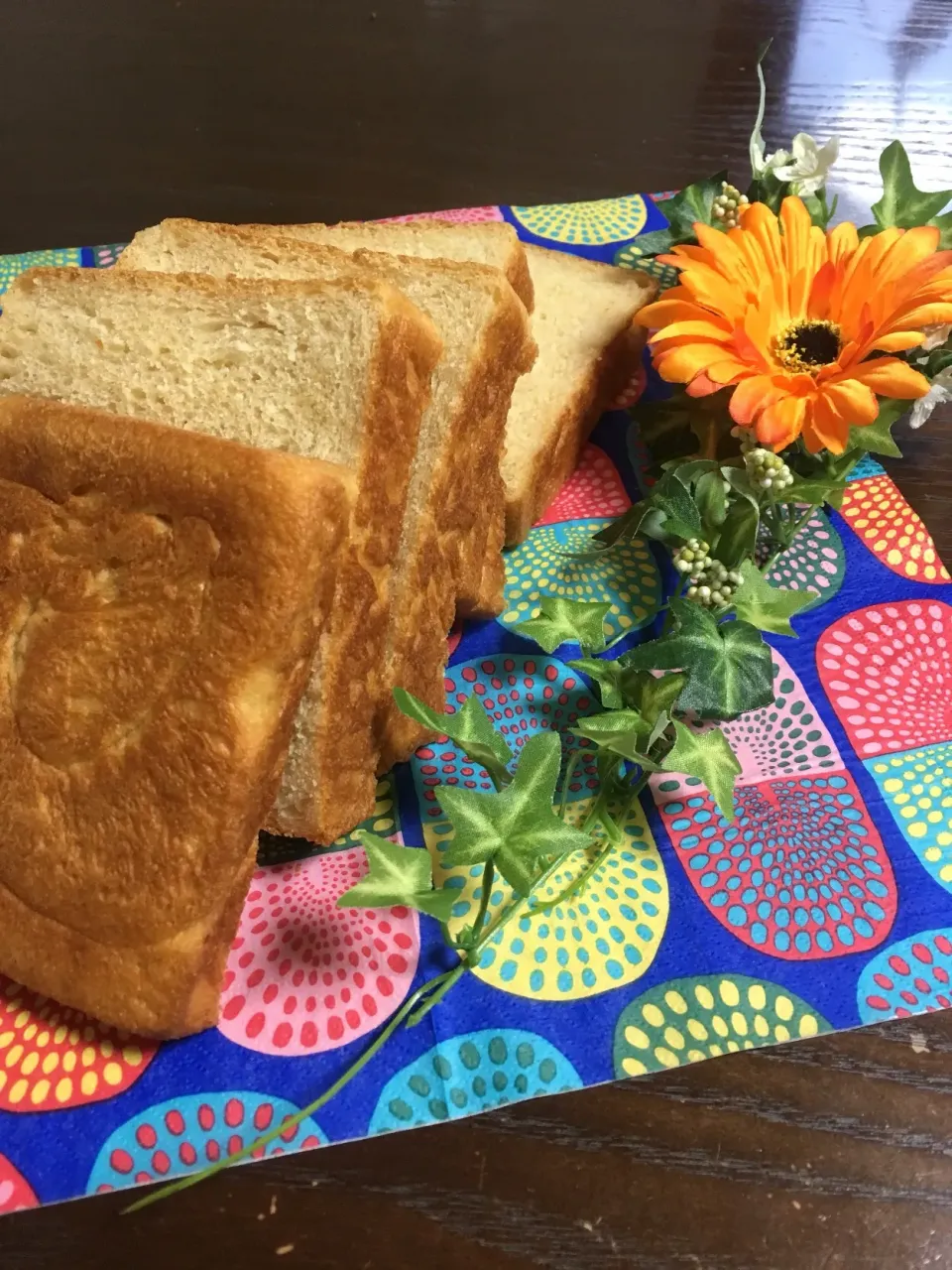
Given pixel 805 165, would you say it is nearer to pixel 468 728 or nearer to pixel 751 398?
pixel 751 398

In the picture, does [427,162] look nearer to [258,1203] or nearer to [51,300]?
[51,300]

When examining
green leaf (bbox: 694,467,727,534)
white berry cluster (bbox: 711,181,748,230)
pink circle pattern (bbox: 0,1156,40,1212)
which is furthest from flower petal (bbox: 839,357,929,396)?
pink circle pattern (bbox: 0,1156,40,1212)

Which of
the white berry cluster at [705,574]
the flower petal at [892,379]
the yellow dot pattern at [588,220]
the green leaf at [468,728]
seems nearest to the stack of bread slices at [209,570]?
the green leaf at [468,728]

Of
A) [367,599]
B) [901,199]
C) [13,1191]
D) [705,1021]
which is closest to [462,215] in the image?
[901,199]

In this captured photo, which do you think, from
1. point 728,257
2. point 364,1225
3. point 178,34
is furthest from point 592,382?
point 178,34

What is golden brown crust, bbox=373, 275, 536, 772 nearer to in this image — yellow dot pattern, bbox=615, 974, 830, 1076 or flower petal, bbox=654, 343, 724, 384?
flower petal, bbox=654, 343, 724, 384

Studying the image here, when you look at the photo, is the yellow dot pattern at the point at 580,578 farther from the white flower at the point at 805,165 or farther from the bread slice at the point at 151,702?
the white flower at the point at 805,165
